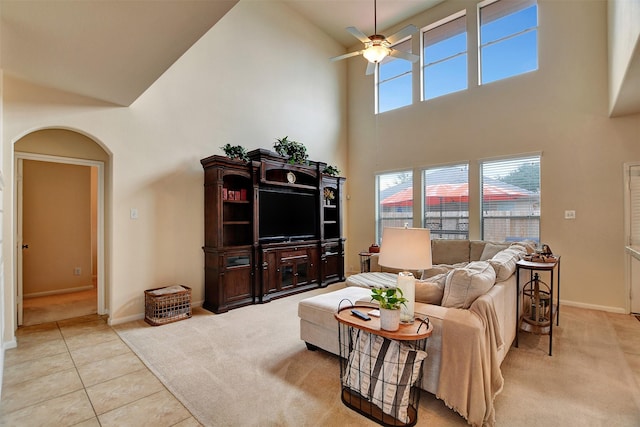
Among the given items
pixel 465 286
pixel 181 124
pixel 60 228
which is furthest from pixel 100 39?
pixel 60 228

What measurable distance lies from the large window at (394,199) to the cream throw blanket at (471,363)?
408cm

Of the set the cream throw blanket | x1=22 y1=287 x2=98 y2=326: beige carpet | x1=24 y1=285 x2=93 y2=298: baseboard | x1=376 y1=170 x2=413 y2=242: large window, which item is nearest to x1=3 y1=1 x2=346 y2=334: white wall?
x1=22 y1=287 x2=98 y2=326: beige carpet

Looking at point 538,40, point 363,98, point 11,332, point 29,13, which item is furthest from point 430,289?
point 363,98

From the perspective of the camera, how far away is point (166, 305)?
144 inches

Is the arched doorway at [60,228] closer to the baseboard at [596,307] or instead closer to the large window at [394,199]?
the large window at [394,199]

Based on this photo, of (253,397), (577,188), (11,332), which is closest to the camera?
(253,397)

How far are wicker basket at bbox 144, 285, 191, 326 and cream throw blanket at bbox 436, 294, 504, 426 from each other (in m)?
3.13

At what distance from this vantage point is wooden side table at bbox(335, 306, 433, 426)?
1.81 meters

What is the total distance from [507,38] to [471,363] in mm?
5408

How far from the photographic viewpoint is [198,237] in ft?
14.3

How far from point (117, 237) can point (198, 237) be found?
1.00 m

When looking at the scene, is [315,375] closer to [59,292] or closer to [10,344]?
[10,344]

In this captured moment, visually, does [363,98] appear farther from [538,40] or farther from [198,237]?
[198,237]

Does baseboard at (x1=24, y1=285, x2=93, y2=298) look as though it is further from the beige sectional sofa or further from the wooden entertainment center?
the beige sectional sofa
